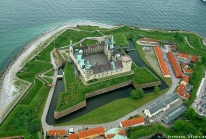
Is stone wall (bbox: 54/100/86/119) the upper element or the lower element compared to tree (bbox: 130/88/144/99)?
lower

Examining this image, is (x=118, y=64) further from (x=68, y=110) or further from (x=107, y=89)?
(x=68, y=110)

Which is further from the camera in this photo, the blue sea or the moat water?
the blue sea

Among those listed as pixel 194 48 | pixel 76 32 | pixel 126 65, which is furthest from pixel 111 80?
pixel 194 48

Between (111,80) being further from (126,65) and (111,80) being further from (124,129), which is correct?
(124,129)

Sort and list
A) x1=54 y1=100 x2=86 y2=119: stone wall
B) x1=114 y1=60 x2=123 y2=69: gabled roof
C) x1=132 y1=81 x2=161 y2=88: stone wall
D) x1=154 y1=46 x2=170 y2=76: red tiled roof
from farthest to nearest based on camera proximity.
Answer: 1. x1=154 y1=46 x2=170 y2=76: red tiled roof
2. x1=114 y1=60 x2=123 y2=69: gabled roof
3. x1=132 y1=81 x2=161 y2=88: stone wall
4. x1=54 y1=100 x2=86 y2=119: stone wall

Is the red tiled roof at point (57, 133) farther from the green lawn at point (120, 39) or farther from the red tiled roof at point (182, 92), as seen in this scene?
the green lawn at point (120, 39)

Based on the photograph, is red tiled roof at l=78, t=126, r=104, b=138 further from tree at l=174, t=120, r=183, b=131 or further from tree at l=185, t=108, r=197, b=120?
tree at l=185, t=108, r=197, b=120

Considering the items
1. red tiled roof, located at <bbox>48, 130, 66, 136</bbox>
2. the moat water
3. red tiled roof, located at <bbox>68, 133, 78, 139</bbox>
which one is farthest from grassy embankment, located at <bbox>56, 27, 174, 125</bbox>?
red tiled roof, located at <bbox>68, 133, 78, 139</bbox>
